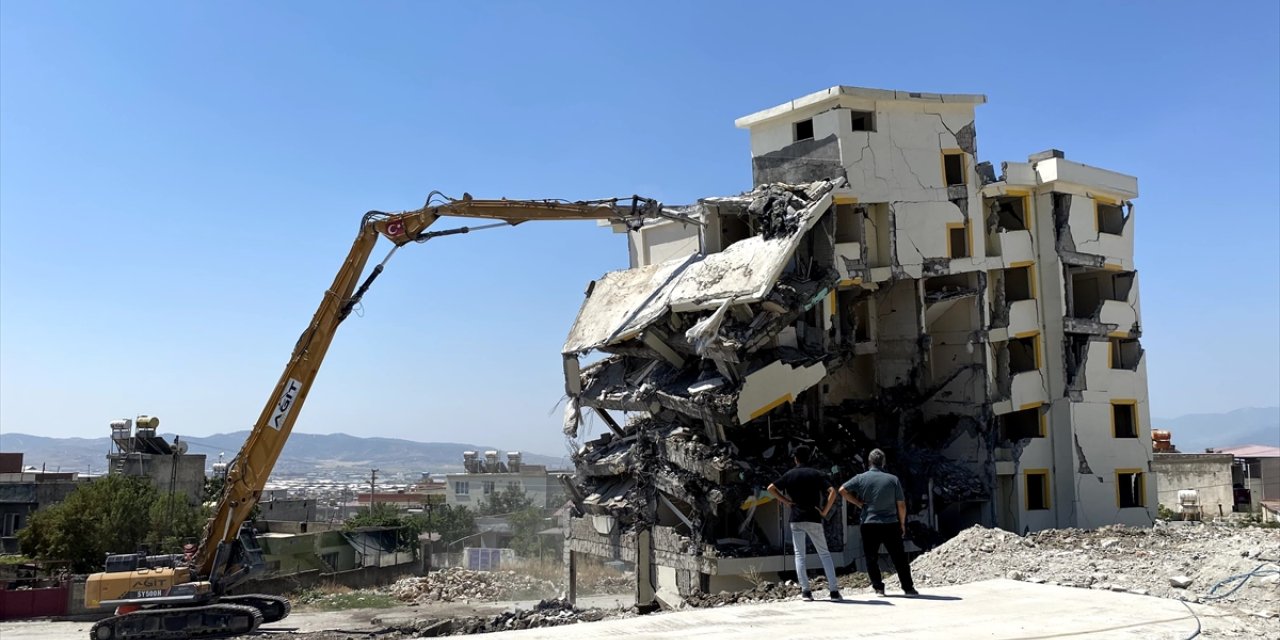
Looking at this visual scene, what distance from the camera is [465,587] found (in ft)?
128

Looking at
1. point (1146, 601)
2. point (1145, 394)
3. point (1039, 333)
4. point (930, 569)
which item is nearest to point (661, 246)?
point (1039, 333)

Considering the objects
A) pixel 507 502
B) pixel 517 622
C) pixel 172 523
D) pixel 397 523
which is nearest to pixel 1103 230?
pixel 517 622

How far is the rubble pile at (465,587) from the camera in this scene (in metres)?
37.8

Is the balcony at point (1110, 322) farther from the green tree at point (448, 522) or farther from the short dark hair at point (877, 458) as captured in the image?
the green tree at point (448, 522)

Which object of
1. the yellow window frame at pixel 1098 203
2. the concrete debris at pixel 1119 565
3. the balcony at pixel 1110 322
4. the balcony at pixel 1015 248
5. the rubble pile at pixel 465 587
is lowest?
the rubble pile at pixel 465 587

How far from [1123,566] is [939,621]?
570 cm

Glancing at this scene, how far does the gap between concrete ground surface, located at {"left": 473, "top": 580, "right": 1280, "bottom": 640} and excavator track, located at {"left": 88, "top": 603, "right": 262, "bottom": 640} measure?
47.8 ft

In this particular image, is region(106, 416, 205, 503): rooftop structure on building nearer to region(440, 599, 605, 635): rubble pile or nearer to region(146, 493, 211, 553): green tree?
region(146, 493, 211, 553): green tree

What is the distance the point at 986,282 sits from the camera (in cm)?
2800

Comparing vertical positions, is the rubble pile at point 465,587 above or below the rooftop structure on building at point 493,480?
below

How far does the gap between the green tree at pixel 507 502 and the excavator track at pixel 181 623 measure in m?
57.5

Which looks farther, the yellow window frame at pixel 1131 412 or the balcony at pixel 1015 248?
the yellow window frame at pixel 1131 412

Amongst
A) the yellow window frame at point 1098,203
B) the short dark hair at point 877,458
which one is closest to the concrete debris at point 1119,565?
the short dark hair at point 877,458

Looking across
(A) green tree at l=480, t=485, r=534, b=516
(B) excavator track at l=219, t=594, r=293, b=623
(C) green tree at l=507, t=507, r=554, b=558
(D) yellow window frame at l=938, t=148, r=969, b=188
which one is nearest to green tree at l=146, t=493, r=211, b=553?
(C) green tree at l=507, t=507, r=554, b=558
